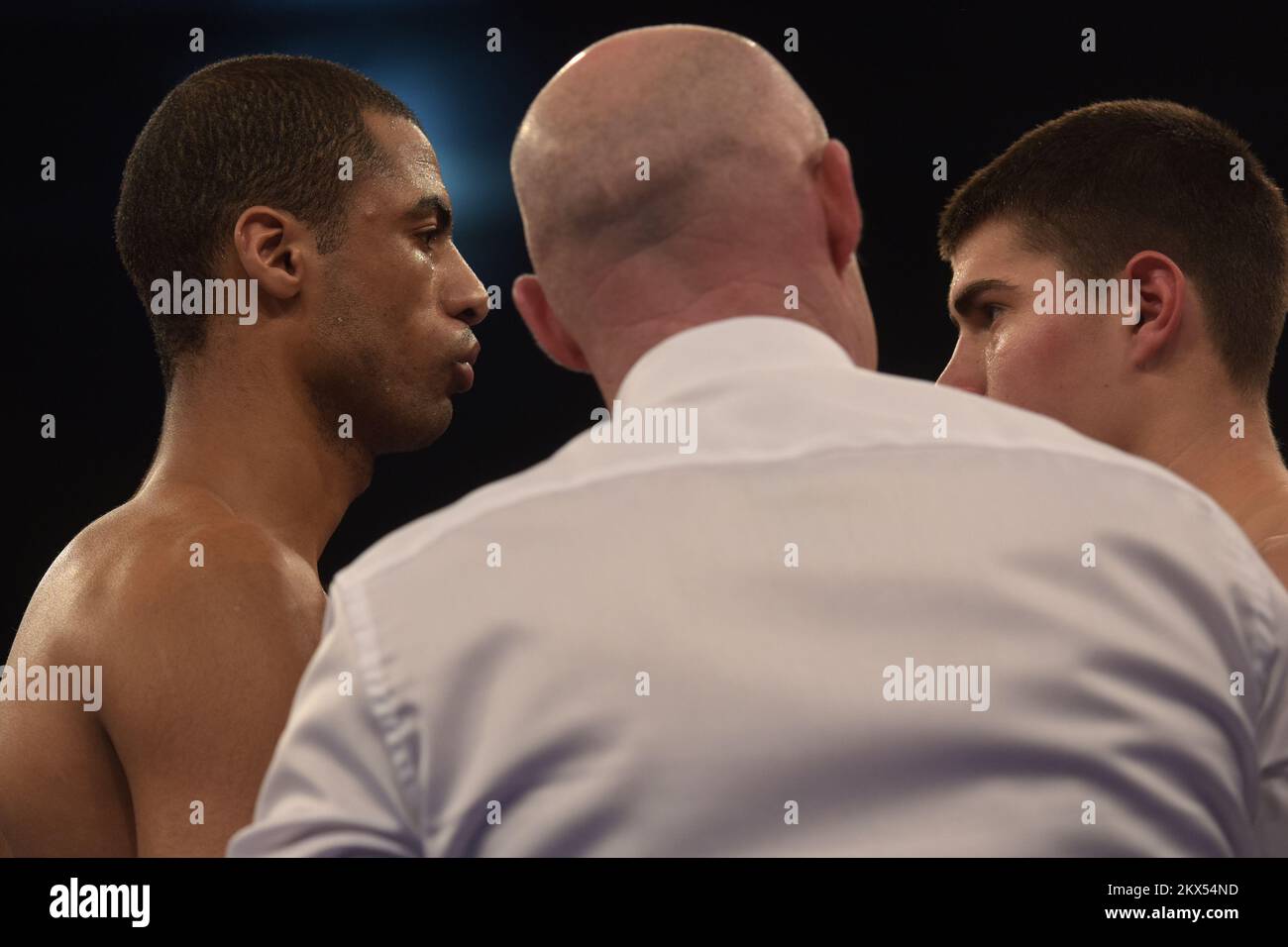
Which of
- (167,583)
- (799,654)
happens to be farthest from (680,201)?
(167,583)

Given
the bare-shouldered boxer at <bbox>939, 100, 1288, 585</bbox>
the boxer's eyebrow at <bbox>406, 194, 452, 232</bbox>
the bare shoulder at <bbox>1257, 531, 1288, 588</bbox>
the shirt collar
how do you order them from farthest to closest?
the bare-shouldered boxer at <bbox>939, 100, 1288, 585</bbox>
the boxer's eyebrow at <bbox>406, 194, 452, 232</bbox>
the bare shoulder at <bbox>1257, 531, 1288, 588</bbox>
the shirt collar

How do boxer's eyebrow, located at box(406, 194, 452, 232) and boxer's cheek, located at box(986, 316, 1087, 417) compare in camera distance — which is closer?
boxer's eyebrow, located at box(406, 194, 452, 232)

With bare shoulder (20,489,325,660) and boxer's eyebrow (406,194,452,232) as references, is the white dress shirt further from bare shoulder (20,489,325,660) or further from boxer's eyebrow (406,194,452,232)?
boxer's eyebrow (406,194,452,232)

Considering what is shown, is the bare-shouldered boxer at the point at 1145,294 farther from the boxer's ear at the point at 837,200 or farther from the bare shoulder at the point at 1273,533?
the boxer's ear at the point at 837,200

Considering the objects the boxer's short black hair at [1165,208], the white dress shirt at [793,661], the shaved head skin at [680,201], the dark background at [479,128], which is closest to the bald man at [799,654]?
the white dress shirt at [793,661]

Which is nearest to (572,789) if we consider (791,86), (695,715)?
(695,715)

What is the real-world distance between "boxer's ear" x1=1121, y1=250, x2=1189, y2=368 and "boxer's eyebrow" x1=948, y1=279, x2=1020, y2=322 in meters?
0.16

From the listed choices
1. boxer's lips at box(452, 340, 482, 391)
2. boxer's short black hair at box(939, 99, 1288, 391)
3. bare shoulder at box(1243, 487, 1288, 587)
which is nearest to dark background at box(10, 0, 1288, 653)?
boxer's short black hair at box(939, 99, 1288, 391)

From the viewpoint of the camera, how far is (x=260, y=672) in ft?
4.32

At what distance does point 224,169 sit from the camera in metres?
1.59

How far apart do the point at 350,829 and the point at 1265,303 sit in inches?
57.1

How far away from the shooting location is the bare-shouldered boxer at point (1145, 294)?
1.78 metres

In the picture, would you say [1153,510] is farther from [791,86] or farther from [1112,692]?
[791,86]

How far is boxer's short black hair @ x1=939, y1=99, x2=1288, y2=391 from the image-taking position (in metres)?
1.81
